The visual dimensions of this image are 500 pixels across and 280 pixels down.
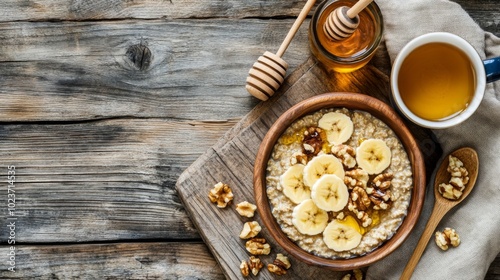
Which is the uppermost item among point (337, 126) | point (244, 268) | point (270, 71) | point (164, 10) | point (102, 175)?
point (164, 10)

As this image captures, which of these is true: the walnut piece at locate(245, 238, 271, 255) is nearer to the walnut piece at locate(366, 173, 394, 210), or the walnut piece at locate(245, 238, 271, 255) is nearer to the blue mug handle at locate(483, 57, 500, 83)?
the walnut piece at locate(366, 173, 394, 210)

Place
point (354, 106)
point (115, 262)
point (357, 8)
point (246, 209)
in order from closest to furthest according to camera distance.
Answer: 1. point (357, 8)
2. point (354, 106)
3. point (246, 209)
4. point (115, 262)

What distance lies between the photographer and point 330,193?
1738 millimetres

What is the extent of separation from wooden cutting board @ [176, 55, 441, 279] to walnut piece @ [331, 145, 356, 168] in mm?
214

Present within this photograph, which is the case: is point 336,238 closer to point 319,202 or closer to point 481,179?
point 319,202

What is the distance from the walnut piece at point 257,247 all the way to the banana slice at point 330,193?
0.77 feet

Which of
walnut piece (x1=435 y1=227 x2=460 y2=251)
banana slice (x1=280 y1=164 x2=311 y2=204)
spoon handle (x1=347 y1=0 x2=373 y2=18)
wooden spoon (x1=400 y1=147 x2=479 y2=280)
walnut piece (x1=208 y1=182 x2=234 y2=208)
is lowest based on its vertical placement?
walnut piece (x1=435 y1=227 x2=460 y2=251)

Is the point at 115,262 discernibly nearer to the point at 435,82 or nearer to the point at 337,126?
the point at 337,126

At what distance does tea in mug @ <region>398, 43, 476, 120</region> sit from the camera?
173 centimetres

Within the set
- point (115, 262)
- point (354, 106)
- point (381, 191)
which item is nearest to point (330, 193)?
point (381, 191)

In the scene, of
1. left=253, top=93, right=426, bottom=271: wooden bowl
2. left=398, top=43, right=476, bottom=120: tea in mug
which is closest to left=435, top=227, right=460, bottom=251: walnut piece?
left=253, top=93, right=426, bottom=271: wooden bowl

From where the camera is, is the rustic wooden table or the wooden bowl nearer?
the wooden bowl

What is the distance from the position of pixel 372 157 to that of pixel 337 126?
5.7 inches

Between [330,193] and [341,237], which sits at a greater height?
[330,193]
